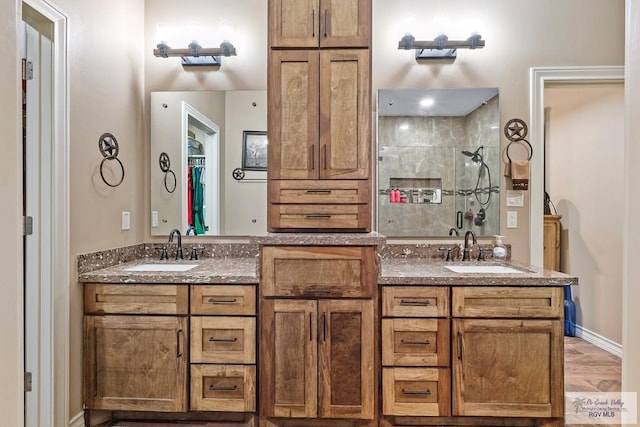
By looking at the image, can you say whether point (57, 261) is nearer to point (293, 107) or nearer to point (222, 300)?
point (222, 300)

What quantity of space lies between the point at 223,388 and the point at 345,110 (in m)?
1.61

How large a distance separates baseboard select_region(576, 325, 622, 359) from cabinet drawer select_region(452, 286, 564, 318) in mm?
1712

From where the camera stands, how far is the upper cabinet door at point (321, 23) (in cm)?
195

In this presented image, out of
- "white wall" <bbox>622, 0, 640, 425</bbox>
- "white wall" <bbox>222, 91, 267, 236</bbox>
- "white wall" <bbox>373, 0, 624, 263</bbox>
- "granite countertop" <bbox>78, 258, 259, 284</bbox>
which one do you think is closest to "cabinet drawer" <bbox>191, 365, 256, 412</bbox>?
"granite countertop" <bbox>78, 258, 259, 284</bbox>

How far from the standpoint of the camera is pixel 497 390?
1933 millimetres

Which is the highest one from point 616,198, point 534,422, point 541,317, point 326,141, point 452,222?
point 326,141

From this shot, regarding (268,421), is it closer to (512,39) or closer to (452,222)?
(452,222)

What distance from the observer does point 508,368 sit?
1.93m

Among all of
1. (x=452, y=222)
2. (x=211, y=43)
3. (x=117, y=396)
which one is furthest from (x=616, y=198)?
(x=117, y=396)

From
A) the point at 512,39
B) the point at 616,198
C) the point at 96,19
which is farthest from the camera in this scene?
the point at 616,198

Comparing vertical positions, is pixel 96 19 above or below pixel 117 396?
above

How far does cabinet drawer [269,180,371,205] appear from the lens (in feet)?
6.47

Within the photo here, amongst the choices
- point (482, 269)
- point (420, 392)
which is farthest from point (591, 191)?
point (420, 392)

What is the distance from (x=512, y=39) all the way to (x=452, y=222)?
1306 mm
